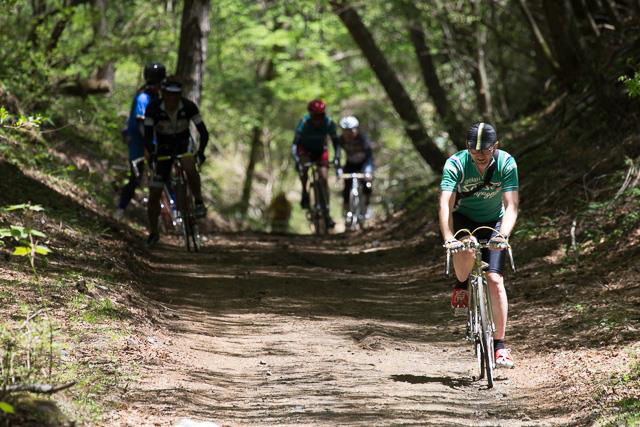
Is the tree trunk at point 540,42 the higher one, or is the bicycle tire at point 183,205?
the tree trunk at point 540,42

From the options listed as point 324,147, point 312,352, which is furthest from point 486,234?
point 324,147

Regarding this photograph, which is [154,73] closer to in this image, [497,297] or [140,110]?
[140,110]

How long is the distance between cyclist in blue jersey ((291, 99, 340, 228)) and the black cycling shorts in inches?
328

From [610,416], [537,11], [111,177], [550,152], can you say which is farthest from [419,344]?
[537,11]

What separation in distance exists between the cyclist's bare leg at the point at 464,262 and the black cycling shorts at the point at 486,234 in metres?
0.11

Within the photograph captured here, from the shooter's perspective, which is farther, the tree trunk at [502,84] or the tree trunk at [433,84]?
the tree trunk at [502,84]

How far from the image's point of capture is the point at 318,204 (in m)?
16.9

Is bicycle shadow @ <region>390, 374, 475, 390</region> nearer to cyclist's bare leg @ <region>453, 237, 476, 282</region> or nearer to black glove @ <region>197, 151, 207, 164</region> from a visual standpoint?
cyclist's bare leg @ <region>453, 237, 476, 282</region>

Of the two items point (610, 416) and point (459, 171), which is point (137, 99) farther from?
point (610, 416)

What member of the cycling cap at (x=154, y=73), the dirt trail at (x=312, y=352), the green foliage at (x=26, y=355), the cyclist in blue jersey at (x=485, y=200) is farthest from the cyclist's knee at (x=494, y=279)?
the cycling cap at (x=154, y=73)

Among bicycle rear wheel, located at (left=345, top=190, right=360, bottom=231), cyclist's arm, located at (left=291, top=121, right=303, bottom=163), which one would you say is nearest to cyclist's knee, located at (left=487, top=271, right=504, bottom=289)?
cyclist's arm, located at (left=291, top=121, right=303, bottom=163)

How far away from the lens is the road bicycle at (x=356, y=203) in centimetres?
1727

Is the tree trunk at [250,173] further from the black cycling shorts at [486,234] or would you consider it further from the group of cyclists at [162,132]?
the black cycling shorts at [486,234]

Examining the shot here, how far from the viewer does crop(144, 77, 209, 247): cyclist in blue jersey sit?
39.0 feet
